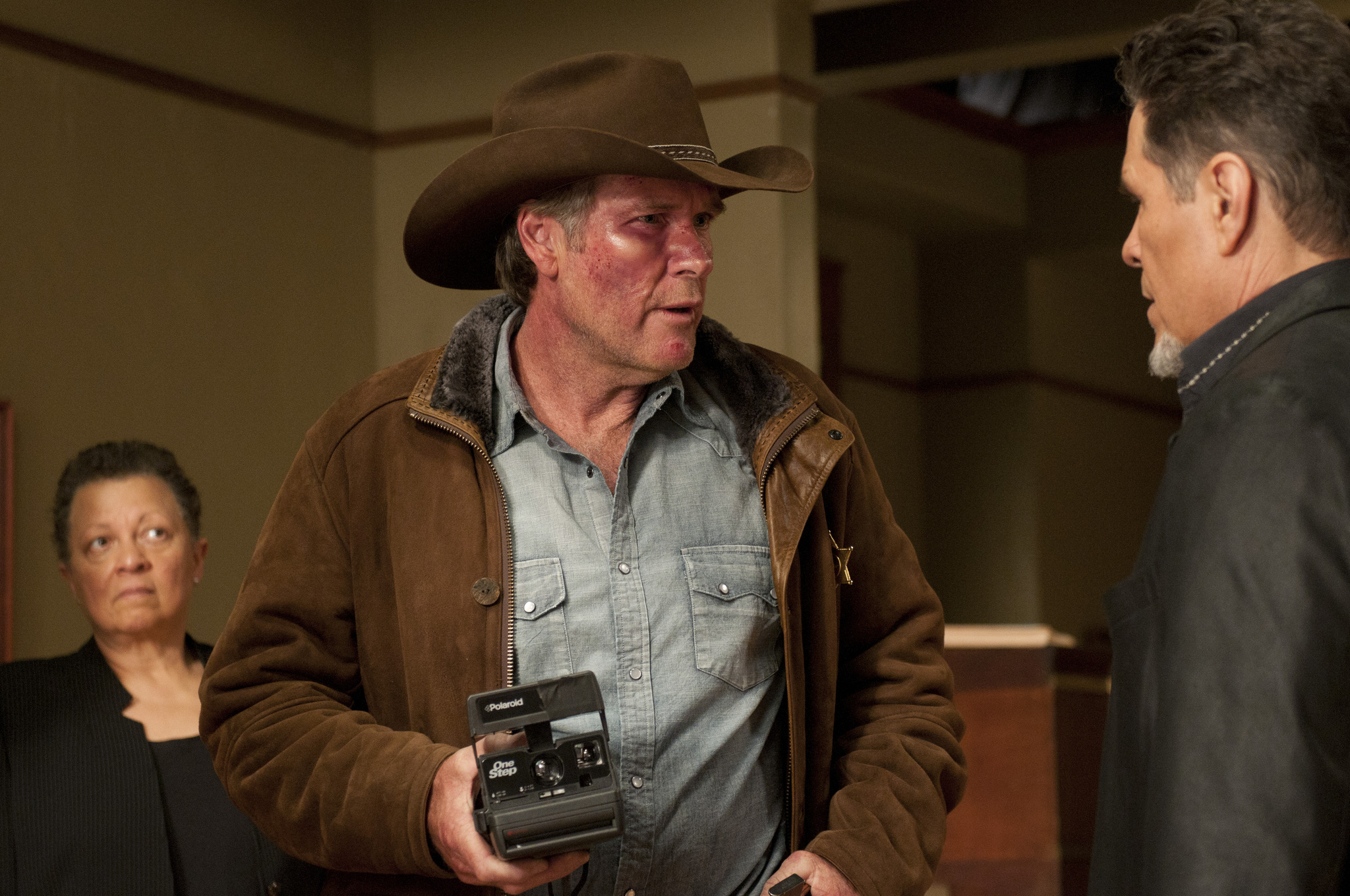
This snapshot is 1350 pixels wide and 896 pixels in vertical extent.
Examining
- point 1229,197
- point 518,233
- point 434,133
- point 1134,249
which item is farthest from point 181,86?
point 1229,197

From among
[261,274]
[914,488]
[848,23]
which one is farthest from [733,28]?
[914,488]

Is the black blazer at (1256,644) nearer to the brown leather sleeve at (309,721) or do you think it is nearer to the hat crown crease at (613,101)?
the brown leather sleeve at (309,721)

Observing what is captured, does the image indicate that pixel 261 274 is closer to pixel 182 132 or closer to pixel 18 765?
A: pixel 182 132

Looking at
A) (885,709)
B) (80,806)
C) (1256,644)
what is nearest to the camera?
(1256,644)

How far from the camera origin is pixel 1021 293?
8414 mm

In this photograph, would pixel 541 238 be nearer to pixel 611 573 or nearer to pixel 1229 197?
pixel 611 573

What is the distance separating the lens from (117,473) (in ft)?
9.56

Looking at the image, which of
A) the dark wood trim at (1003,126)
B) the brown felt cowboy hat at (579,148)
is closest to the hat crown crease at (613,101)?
the brown felt cowboy hat at (579,148)

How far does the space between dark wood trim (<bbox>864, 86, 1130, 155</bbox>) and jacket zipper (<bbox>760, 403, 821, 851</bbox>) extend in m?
5.30

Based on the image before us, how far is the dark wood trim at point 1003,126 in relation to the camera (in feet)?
23.5

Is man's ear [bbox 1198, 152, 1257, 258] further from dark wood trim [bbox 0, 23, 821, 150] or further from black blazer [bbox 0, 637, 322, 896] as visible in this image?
dark wood trim [bbox 0, 23, 821, 150]

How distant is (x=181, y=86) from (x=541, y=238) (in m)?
3.18

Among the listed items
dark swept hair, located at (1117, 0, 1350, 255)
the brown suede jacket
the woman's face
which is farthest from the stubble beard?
the woman's face

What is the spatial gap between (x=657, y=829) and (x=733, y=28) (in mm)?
3703
